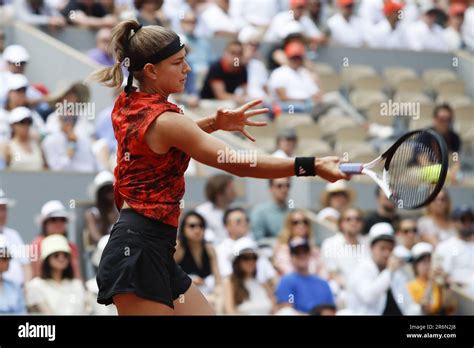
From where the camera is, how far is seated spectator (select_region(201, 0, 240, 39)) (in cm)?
987

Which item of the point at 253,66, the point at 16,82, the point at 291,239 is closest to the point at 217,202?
the point at 291,239

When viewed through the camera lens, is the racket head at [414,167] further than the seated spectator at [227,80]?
No

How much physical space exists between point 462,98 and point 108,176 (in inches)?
165

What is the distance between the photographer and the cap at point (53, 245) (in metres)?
6.99

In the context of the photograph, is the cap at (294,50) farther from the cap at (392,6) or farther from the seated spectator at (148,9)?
the cap at (392,6)

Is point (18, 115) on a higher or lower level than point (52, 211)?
higher

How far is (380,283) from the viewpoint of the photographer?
25.1ft

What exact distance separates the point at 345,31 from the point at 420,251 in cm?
321

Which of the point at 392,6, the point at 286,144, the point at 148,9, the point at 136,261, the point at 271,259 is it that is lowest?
the point at 136,261

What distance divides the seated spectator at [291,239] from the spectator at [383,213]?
1.50 feet

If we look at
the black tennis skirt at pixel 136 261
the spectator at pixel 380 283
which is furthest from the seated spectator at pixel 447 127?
the black tennis skirt at pixel 136 261

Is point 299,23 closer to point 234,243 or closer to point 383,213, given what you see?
point 383,213
